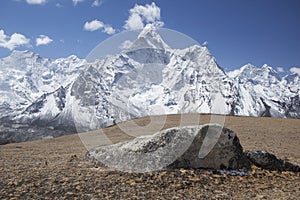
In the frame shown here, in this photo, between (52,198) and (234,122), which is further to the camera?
(234,122)

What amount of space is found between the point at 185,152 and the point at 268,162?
3.34 m

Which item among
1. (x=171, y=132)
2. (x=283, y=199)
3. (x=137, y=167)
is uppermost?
(x=171, y=132)

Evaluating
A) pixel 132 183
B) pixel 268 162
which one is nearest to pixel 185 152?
pixel 132 183

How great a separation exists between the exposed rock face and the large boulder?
46cm

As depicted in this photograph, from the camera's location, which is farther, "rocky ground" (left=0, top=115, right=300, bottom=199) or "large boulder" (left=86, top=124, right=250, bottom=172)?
"large boulder" (left=86, top=124, right=250, bottom=172)

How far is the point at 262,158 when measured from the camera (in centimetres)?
1281

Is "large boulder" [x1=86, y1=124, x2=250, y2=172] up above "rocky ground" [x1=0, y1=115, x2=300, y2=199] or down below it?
above

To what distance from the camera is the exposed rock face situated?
12.7 meters

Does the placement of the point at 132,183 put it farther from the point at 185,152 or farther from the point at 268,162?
the point at 268,162

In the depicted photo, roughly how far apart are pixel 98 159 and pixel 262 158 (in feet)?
20.4

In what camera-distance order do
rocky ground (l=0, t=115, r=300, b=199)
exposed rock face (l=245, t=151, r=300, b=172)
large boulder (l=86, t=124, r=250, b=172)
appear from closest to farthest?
rocky ground (l=0, t=115, r=300, b=199), large boulder (l=86, t=124, r=250, b=172), exposed rock face (l=245, t=151, r=300, b=172)

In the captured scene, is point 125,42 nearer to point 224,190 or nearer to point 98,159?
point 98,159

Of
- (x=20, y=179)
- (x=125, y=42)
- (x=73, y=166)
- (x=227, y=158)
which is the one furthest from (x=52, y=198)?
(x=125, y=42)

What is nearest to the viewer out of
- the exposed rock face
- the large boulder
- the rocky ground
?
the rocky ground
